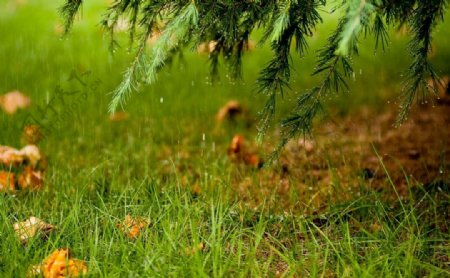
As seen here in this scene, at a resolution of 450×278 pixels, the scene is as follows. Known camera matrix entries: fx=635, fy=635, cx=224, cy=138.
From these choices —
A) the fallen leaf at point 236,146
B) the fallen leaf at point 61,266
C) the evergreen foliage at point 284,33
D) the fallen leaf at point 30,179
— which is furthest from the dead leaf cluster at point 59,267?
the fallen leaf at point 236,146

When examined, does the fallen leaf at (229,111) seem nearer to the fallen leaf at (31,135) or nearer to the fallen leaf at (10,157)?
Answer: the fallen leaf at (31,135)

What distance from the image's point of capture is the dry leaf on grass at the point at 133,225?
2.12m

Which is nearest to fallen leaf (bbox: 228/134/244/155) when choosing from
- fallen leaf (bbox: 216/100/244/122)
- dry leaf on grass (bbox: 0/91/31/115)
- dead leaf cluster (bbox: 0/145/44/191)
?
fallen leaf (bbox: 216/100/244/122)

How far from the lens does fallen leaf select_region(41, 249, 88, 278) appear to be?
74.1 inches

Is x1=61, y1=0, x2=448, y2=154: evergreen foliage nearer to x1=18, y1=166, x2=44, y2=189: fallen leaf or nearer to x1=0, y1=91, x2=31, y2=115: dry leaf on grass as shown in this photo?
x1=18, y1=166, x2=44, y2=189: fallen leaf

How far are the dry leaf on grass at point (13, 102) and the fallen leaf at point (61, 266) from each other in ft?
6.63

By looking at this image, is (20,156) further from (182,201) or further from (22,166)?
(182,201)

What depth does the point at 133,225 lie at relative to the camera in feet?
7.16

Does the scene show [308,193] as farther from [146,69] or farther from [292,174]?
[146,69]

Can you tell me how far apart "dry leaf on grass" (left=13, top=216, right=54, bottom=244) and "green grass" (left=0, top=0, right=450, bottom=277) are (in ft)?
0.12

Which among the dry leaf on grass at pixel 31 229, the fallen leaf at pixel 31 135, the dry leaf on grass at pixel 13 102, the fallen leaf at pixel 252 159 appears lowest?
the dry leaf on grass at pixel 31 229

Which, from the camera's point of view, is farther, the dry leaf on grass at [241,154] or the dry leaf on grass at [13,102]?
the dry leaf on grass at [13,102]

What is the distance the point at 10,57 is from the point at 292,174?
261 centimetres

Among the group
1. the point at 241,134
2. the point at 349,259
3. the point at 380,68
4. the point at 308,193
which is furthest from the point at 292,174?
the point at 380,68
